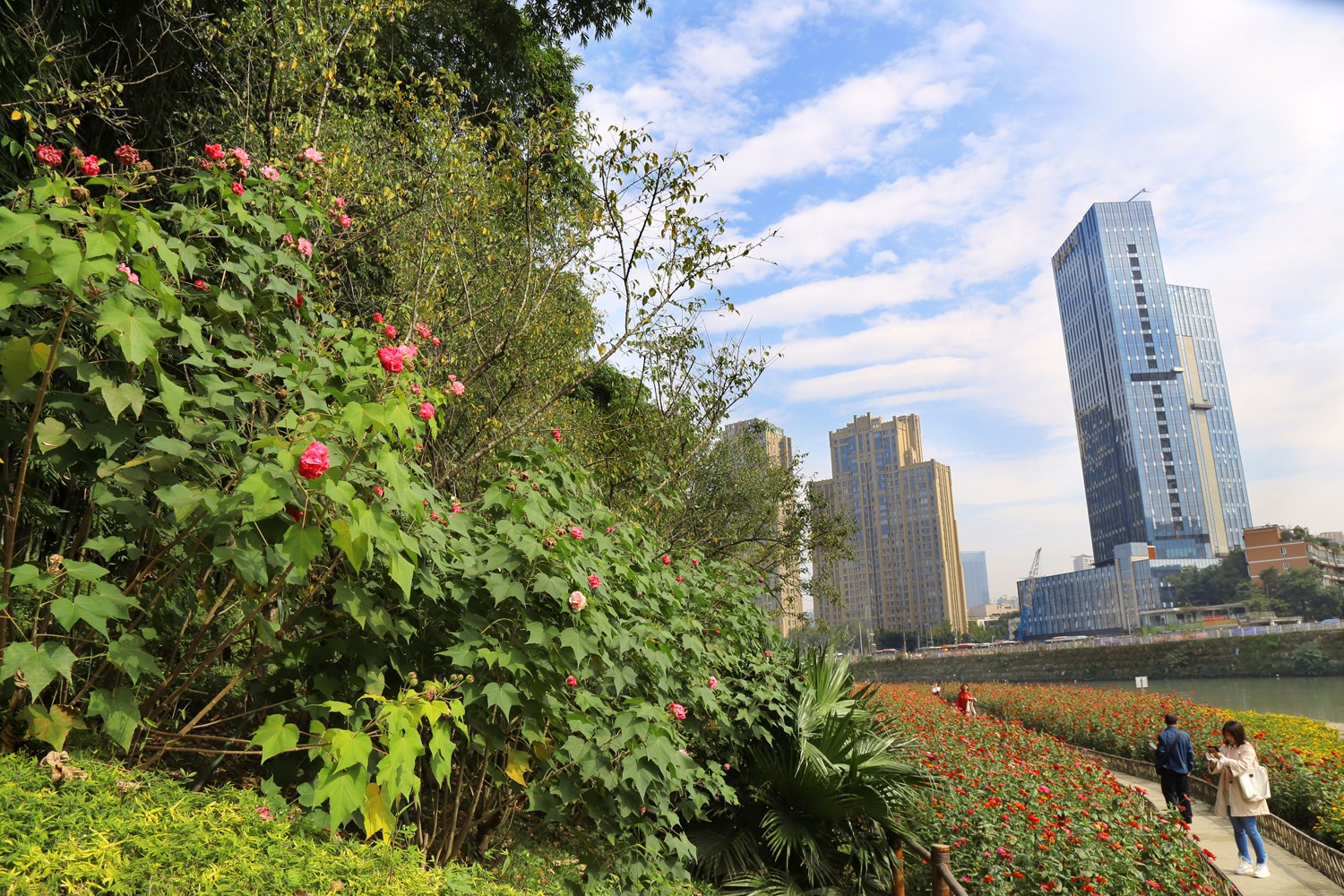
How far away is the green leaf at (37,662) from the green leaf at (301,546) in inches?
25.1

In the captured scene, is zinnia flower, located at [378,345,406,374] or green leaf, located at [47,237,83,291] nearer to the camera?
green leaf, located at [47,237,83,291]

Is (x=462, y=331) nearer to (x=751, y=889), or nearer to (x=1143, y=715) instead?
(x=751, y=889)

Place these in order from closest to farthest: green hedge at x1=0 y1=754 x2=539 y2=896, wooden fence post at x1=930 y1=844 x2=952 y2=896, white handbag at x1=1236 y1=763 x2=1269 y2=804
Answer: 1. green hedge at x1=0 y1=754 x2=539 y2=896
2. wooden fence post at x1=930 y1=844 x2=952 y2=896
3. white handbag at x1=1236 y1=763 x2=1269 y2=804

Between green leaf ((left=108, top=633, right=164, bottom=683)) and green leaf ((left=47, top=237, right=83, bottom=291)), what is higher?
green leaf ((left=47, top=237, right=83, bottom=291))

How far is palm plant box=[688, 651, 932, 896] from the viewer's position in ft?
16.4

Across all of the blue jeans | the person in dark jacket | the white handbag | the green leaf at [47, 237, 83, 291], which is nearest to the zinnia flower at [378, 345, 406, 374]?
the green leaf at [47, 237, 83, 291]

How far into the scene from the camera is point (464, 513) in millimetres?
3275

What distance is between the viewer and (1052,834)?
524cm

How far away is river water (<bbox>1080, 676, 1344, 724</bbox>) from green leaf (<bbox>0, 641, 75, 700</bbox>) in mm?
27027

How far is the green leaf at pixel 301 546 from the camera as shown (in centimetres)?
197

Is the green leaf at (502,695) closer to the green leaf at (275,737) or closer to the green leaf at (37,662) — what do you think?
the green leaf at (275,737)

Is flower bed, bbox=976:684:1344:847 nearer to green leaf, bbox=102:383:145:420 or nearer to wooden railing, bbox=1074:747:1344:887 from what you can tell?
wooden railing, bbox=1074:747:1344:887

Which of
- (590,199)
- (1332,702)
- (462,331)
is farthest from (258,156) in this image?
(1332,702)

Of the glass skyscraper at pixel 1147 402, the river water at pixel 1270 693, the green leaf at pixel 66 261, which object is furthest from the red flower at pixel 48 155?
the glass skyscraper at pixel 1147 402
